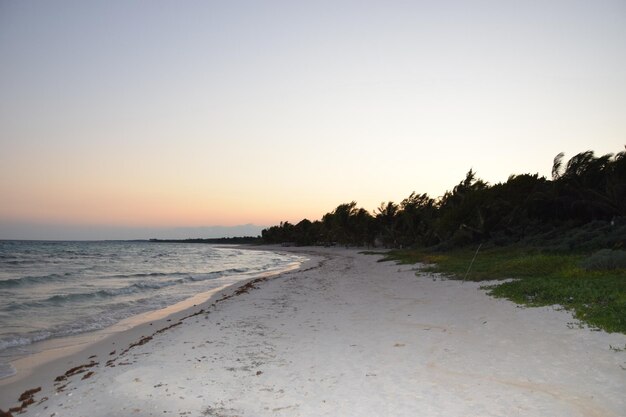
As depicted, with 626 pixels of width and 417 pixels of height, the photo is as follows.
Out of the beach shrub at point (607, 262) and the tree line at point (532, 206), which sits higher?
the tree line at point (532, 206)

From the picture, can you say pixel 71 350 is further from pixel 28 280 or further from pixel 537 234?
pixel 537 234

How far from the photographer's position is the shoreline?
343 inches

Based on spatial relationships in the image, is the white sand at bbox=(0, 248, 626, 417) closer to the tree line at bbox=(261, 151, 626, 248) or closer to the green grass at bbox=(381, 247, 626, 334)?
the green grass at bbox=(381, 247, 626, 334)

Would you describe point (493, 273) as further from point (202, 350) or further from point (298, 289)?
point (202, 350)

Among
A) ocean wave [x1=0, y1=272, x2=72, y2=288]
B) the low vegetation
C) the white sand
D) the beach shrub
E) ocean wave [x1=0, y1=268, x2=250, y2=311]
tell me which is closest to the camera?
the white sand

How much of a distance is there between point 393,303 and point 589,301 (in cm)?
621

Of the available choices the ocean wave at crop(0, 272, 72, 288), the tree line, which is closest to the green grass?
the tree line

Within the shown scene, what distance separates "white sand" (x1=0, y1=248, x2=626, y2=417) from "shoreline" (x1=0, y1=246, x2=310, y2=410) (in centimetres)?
9

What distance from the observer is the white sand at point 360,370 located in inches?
242

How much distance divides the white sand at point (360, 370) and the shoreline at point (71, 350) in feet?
0.29

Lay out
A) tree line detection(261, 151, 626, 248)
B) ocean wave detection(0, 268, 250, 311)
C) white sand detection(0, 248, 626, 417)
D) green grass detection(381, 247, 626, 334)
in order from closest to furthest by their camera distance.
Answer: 1. white sand detection(0, 248, 626, 417)
2. green grass detection(381, 247, 626, 334)
3. ocean wave detection(0, 268, 250, 311)
4. tree line detection(261, 151, 626, 248)

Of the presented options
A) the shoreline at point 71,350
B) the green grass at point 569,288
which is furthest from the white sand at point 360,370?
the green grass at point 569,288

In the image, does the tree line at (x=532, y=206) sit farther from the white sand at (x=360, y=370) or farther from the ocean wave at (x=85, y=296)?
the ocean wave at (x=85, y=296)

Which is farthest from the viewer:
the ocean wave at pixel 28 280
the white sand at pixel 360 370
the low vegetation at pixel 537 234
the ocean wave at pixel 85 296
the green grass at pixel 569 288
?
the ocean wave at pixel 28 280
